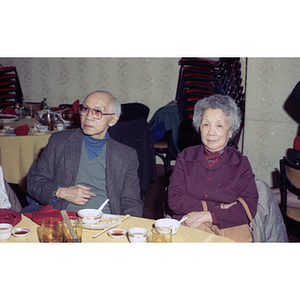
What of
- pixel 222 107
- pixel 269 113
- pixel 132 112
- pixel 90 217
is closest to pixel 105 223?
pixel 90 217

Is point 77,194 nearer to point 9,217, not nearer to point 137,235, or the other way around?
point 9,217

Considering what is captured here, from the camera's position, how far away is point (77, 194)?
74.9 inches

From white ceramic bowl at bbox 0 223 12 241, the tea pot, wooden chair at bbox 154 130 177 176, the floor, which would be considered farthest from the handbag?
the tea pot

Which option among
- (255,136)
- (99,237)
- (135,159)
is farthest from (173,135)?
(99,237)

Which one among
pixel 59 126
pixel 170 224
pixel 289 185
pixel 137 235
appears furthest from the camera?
pixel 59 126

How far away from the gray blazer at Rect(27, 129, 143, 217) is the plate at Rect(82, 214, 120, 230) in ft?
1.51

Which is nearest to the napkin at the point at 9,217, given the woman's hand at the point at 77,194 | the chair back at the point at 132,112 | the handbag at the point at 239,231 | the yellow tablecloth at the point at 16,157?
the woman's hand at the point at 77,194

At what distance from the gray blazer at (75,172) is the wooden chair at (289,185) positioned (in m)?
1.12

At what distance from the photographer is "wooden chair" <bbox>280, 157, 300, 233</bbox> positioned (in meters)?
2.30

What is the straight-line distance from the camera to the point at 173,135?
4352 millimetres

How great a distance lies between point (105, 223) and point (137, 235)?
0.80 ft

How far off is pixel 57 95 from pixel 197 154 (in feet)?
14.0

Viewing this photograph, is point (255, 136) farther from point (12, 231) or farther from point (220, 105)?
point (12, 231)

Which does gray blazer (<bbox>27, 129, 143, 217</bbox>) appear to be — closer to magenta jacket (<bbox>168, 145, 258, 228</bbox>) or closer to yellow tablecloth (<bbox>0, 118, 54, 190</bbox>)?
magenta jacket (<bbox>168, 145, 258, 228</bbox>)
